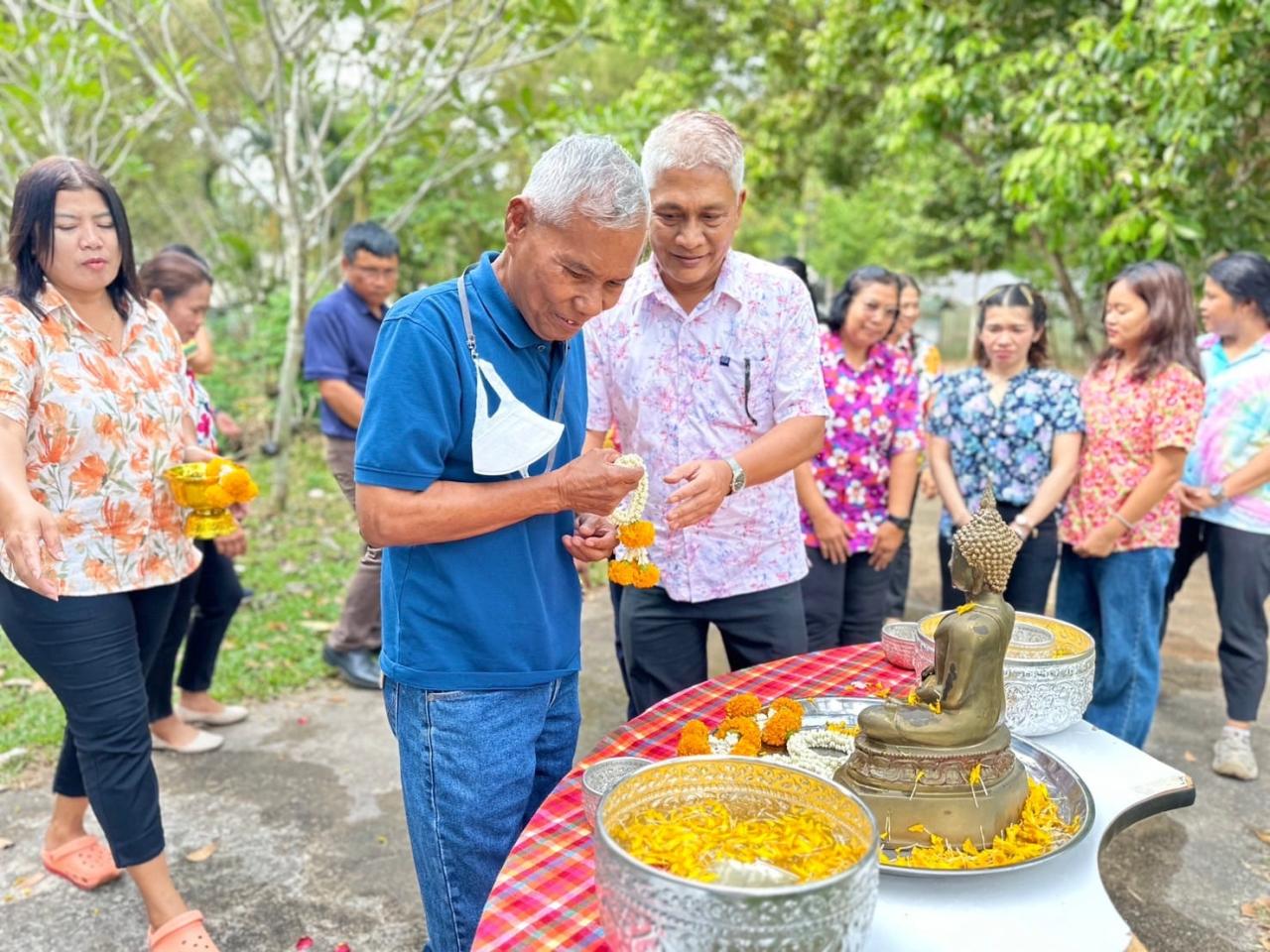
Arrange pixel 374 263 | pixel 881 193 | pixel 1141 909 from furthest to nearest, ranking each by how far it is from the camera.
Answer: pixel 881 193
pixel 374 263
pixel 1141 909

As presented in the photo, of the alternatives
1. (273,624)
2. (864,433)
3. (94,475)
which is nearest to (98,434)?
(94,475)

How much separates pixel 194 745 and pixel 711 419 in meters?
2.62

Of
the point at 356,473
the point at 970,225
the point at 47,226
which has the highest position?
the point at 970,225

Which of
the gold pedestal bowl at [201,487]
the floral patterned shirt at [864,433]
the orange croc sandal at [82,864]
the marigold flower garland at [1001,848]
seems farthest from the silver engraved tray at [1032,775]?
the orange croc sandal at [82,864]

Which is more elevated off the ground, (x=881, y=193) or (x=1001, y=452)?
(x=881, y=193)

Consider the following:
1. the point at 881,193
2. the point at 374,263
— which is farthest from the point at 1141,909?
the point at 881,193

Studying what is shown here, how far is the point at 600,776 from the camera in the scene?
1.57m

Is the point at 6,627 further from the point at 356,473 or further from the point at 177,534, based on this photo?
the point at 356,473

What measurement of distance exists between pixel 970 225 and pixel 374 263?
32.1ft

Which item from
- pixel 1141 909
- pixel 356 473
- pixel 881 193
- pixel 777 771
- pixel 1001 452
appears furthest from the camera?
pixel 881 193

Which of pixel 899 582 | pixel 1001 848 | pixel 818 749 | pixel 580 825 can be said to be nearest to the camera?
pixel 1001 848

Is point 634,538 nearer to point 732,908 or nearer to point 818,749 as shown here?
point 818,749

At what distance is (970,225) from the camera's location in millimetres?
12273

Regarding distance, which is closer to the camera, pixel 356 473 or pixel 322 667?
pixel 356 473
